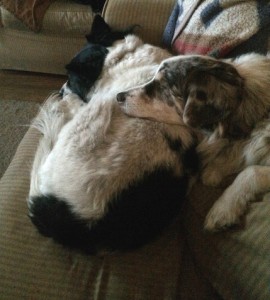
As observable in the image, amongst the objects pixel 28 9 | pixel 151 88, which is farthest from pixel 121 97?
pixel 28 9

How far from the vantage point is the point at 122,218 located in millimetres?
952

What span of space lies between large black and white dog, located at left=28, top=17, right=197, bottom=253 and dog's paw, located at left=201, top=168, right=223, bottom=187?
0.06 meters

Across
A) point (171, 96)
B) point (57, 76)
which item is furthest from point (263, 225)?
point (57, 76)

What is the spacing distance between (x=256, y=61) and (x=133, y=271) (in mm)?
922

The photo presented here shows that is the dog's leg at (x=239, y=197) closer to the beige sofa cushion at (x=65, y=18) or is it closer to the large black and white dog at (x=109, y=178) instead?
the large black and white dog at (x=109, y=178)

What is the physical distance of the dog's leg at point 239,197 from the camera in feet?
2.87

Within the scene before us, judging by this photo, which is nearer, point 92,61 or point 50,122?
point 50,122

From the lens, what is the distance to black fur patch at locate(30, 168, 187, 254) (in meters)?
0.95

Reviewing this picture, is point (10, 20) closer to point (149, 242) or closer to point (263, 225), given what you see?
point (149, 242)

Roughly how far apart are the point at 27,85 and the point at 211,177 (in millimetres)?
2100

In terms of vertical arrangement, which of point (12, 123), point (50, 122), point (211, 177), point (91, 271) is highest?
point (211, 177)

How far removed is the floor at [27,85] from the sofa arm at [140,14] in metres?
1.04

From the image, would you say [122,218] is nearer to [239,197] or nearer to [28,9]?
[239,197]

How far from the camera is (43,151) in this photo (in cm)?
125
